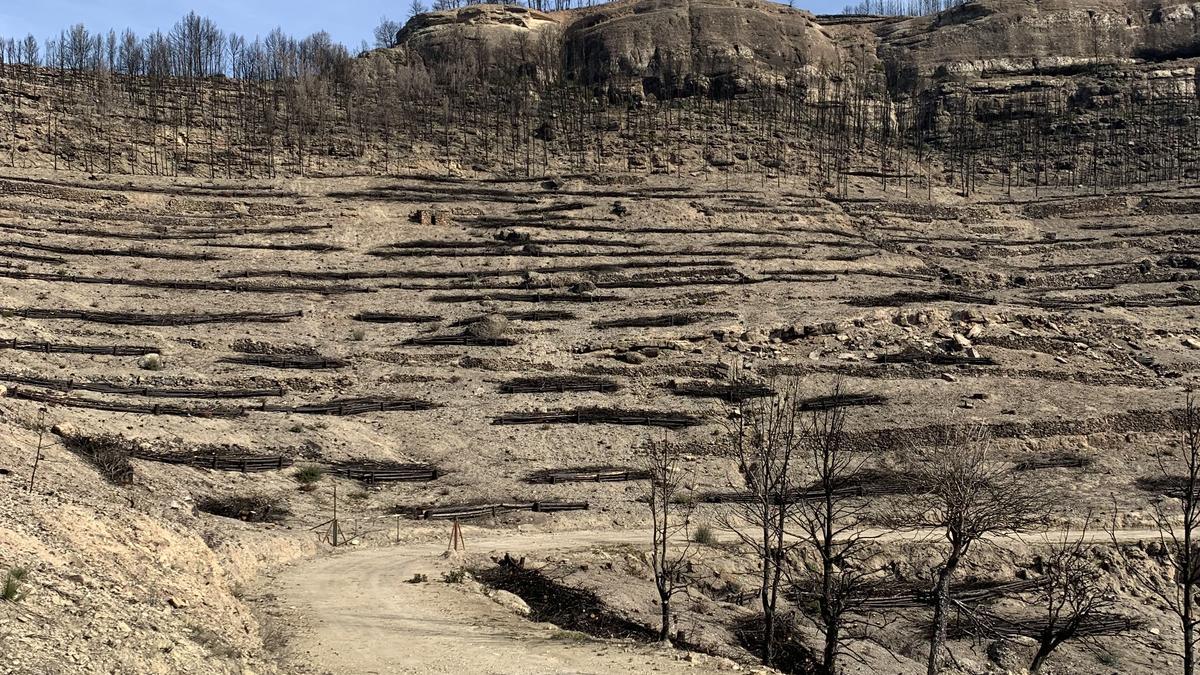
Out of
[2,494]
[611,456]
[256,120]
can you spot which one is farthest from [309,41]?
[2,494]

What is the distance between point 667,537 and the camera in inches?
1087

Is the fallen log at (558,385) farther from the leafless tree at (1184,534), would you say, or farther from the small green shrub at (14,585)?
the small green shrub at (14,585)

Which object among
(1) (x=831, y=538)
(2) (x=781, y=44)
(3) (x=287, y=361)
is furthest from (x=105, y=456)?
(2) (x=781, y=44)

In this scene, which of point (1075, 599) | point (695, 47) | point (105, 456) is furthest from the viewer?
point (695, 47)

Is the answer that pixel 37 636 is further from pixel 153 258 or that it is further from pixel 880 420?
pixel 153 258

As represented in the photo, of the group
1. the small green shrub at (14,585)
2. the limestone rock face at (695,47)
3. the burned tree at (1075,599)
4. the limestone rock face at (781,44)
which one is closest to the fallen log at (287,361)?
the burned tree at (1075,599)

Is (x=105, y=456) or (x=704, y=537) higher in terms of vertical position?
(x=105, y=456)

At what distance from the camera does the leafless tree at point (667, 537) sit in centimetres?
1658

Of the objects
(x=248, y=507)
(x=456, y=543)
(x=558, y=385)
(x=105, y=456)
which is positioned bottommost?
(x=456, y=543)

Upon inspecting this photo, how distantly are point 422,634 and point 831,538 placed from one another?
8.11 meters

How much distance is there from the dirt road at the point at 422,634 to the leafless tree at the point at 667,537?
1.45 metres

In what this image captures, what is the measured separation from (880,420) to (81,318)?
1726 inches

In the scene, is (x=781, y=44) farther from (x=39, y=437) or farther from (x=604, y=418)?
(x=39, y=437)

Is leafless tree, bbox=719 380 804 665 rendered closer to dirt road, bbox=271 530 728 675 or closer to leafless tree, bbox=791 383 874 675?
leafless tree, bbox=791 383 874 675
